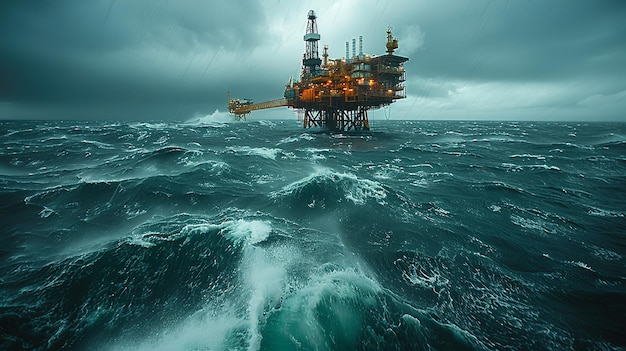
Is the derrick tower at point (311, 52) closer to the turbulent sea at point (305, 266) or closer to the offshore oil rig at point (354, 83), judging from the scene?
the offshore oil rig at point (354, 83)

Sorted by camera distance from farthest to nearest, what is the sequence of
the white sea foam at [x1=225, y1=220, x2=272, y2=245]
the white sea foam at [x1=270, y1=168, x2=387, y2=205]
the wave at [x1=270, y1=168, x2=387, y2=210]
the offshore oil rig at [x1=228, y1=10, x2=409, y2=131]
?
the offshore oil rig at [x1=228, y1=10, x2=409, y2=131] < the white sea foam at [x1=270, y1=168, x2=387, y2=205] < the wave at [x1=270, y1=168, x2=387, y2=210] < the white sea foam at [x1=225, y1=220, x2=272, y2=245]

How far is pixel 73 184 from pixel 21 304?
12.7 m

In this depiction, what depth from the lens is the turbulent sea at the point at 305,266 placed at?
6.37 metres

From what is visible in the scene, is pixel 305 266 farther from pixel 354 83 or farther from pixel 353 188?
pixel 354 83

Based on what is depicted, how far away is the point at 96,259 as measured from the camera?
28.6 ft

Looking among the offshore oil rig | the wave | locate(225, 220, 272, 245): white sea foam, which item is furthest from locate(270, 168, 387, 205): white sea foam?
the offshore oil rig

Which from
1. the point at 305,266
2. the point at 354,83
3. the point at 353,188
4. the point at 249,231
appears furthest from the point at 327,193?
the point at 354,83

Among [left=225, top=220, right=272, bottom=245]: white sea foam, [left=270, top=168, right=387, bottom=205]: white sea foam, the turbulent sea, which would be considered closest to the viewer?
the turbulent sea

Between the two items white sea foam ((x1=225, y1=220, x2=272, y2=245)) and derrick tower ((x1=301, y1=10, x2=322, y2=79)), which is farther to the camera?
derrick tower ((x1=301, y1=10, x2=322, y2=79))

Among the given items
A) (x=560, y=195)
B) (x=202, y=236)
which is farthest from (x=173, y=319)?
(x=560, y=195)

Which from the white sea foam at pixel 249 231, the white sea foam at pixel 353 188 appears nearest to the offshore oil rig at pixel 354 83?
the white sea foam at pixel 353 188

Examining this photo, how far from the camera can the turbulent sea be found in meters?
6.37

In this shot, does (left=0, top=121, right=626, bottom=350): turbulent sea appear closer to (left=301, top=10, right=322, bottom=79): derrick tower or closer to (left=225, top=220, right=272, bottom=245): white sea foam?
(left=225, top=220, right=272, bottom=245): white sea foam

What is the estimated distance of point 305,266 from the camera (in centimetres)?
859
